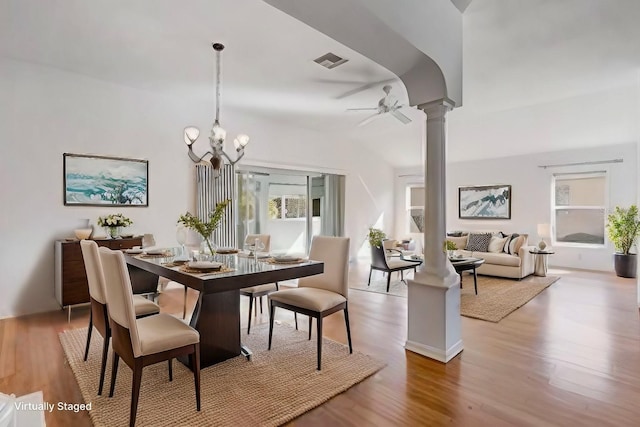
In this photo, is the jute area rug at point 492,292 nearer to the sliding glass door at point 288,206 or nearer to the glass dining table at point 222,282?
the sliding glass door at point 288,206

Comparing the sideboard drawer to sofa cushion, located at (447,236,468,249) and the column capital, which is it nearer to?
the column capital

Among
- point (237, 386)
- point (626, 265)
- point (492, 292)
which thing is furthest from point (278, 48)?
point (626, 265)

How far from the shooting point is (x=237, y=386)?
2.40 metres

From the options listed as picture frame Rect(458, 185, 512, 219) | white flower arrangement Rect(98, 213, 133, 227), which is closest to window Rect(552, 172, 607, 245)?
picture frame Rect(458, 185, 512, 219)

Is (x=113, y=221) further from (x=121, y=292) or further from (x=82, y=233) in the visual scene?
(x=121, y=292)

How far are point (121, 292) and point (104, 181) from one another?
3.25 metres

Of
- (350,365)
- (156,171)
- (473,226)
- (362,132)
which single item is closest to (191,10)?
(156,171)

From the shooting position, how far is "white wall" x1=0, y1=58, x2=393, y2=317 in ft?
13.0

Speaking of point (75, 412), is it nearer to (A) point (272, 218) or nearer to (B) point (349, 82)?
(B) point (349, 82)

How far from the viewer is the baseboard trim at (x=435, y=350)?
2.84 metres

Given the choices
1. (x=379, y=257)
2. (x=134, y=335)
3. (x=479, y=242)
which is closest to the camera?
(x=134, y=335)

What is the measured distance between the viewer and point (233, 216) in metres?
5.97

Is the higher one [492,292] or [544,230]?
[544,230]

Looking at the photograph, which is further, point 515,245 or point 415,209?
point 415,209
